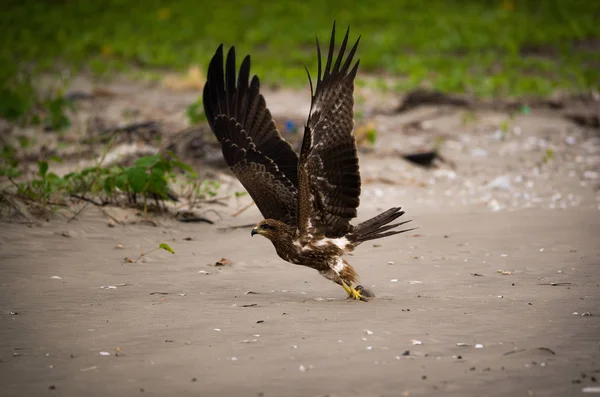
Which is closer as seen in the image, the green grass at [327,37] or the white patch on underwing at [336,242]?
the white patch on underwing at [336,242]

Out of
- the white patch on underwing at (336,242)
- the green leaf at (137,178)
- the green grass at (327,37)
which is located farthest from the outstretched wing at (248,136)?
the green grass at (327,37)

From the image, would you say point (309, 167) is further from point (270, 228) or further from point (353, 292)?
point (353, 292)

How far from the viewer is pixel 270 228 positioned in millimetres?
5754

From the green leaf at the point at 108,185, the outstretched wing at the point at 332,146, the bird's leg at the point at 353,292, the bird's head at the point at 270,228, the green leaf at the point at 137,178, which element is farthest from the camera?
the green leaf at the point at 108,185

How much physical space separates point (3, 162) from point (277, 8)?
1528 cm

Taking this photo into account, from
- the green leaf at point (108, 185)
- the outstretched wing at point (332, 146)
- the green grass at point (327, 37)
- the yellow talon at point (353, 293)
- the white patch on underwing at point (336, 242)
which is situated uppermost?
the green grass at point (327, 37)

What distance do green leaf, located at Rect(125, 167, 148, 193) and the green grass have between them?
815cm

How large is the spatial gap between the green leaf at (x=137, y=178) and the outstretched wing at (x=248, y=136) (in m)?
0.99

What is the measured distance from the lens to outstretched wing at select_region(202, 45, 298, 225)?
20.1ft

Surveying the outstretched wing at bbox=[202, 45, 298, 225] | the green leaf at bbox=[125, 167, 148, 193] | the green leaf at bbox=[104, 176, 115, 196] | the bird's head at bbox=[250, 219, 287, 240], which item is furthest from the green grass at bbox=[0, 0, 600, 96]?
the bird's head at bbox=[250, 219, 287, 240]

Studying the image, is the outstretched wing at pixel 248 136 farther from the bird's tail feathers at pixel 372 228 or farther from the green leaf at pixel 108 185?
the green leaf at pixel 108 185

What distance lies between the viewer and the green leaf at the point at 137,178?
23.3 feet

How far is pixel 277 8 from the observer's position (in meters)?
23.9

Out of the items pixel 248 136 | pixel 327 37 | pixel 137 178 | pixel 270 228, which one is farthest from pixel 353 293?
pixel 327 37
